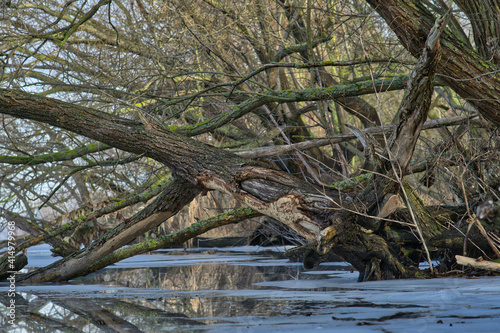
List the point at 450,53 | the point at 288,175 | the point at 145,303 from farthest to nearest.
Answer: the point at 288,175, the point at 450,53, the point at 145,303

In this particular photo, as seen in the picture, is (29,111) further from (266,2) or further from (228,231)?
(228,231)

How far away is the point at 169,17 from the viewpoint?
742 cm

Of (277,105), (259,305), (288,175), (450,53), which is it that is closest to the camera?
(259,305)

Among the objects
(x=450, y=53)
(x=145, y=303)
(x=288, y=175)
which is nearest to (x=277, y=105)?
(x=288, y=175)

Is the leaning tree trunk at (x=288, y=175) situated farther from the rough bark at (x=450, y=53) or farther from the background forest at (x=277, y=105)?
the rough bark at (x=450, y=53)

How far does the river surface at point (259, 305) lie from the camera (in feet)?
8.71

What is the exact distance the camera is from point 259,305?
11.2 feet

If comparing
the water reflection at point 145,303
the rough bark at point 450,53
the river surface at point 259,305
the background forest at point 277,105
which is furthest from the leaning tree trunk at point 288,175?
the water reflection at point 145,303

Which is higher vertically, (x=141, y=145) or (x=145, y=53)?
(x=145, y=53)

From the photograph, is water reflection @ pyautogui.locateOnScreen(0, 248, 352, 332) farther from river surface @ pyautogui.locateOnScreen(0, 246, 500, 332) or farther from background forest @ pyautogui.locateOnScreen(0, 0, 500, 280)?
background forest @ pyautogui.locateOnScreen(0, 0, 500, 280)

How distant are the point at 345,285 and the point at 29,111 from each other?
147 inches

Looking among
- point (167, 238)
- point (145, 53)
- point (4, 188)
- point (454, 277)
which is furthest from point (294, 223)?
point (4, 188)

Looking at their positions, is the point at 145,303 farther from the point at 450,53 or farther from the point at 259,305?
the point at 450,53

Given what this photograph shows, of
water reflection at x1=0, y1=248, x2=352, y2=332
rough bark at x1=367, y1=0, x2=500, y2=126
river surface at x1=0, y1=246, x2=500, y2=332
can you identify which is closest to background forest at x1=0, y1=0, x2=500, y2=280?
rough bark at x1=367, y1=0, x2=500, y2=126
